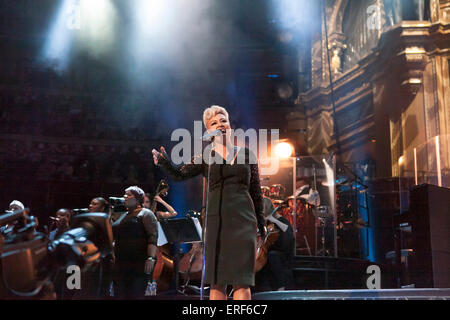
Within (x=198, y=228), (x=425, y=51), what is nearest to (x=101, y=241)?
(x=198, y=228)

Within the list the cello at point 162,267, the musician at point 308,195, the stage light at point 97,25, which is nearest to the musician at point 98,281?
the cello at point 162,267

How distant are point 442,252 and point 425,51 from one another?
5.92 metres

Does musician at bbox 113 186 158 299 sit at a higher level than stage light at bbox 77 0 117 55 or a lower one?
lower

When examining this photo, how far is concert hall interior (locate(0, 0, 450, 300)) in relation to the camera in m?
6.63

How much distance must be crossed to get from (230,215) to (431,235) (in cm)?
326

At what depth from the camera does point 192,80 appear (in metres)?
13.8

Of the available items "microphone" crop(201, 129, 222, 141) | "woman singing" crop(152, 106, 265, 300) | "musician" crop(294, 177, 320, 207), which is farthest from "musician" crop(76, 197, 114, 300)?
"musician" crop(294, 177, 320, 207)

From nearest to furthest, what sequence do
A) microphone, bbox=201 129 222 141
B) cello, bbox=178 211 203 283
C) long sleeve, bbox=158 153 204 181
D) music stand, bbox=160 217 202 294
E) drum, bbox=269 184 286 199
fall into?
microphone, bbox=201 129 222 141 < long sleeve, bbox=158 153 204 181 < music stand, bbox=160 217 202 294 < cello, bbox=178 211 203 283 < drum, bbox=269 184 286 199

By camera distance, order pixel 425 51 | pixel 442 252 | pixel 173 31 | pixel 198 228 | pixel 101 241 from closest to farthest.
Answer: pixel 101 241, pixel 442 252, pixel 198 228, pixel 425 51, pixel 173 31

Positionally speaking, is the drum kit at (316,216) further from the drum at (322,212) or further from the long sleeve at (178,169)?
the long sleeve at (178,169)

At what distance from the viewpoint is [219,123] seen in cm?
326

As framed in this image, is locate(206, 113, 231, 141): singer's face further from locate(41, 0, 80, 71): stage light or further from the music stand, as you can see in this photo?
locate(41, 0, 80, 71): stage light

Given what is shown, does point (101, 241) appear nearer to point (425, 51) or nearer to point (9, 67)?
point (425, 51)

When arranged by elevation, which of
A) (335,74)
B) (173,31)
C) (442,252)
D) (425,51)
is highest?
(173,31)
